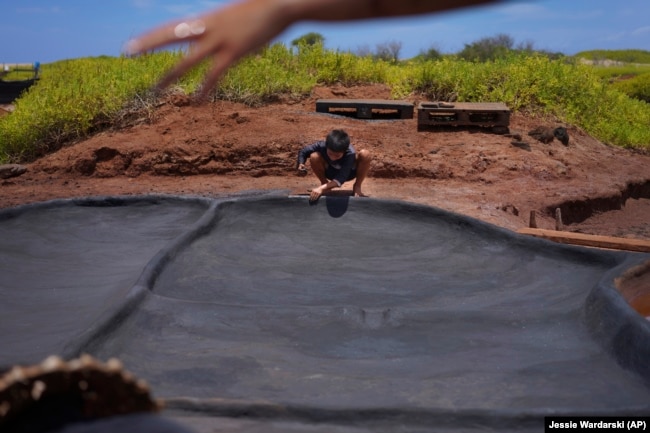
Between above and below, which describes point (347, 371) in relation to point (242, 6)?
below

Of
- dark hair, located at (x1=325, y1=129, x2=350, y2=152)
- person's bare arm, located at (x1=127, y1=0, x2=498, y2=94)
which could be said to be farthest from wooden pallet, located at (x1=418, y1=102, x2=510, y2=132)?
person's bare arm, located at (x1=127, y1=0, x2=498, y2=94)

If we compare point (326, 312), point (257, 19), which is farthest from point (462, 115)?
point (257, 19)

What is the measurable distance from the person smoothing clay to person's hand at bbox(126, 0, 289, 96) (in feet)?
12.2

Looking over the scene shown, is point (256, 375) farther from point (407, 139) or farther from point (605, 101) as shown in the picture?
point (605, 101)

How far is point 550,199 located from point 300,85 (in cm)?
359

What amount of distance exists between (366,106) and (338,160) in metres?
3.56

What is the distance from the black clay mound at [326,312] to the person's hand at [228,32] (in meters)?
1.15

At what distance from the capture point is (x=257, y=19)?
84cm

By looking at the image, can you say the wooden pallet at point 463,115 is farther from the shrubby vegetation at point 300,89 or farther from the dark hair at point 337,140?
the dark hair at point 337,140

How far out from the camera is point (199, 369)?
2.29m

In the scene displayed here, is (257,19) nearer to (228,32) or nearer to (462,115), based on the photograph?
(228,32)

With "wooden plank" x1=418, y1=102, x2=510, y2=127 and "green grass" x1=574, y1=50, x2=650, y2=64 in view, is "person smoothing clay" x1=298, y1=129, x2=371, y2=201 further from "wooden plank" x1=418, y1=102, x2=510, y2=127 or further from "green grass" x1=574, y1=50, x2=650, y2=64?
"green grass" x1=574, y1=50, x2=650, y2=64

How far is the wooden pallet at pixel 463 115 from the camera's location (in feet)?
26.1

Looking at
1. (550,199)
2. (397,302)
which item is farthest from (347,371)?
(550,199)
